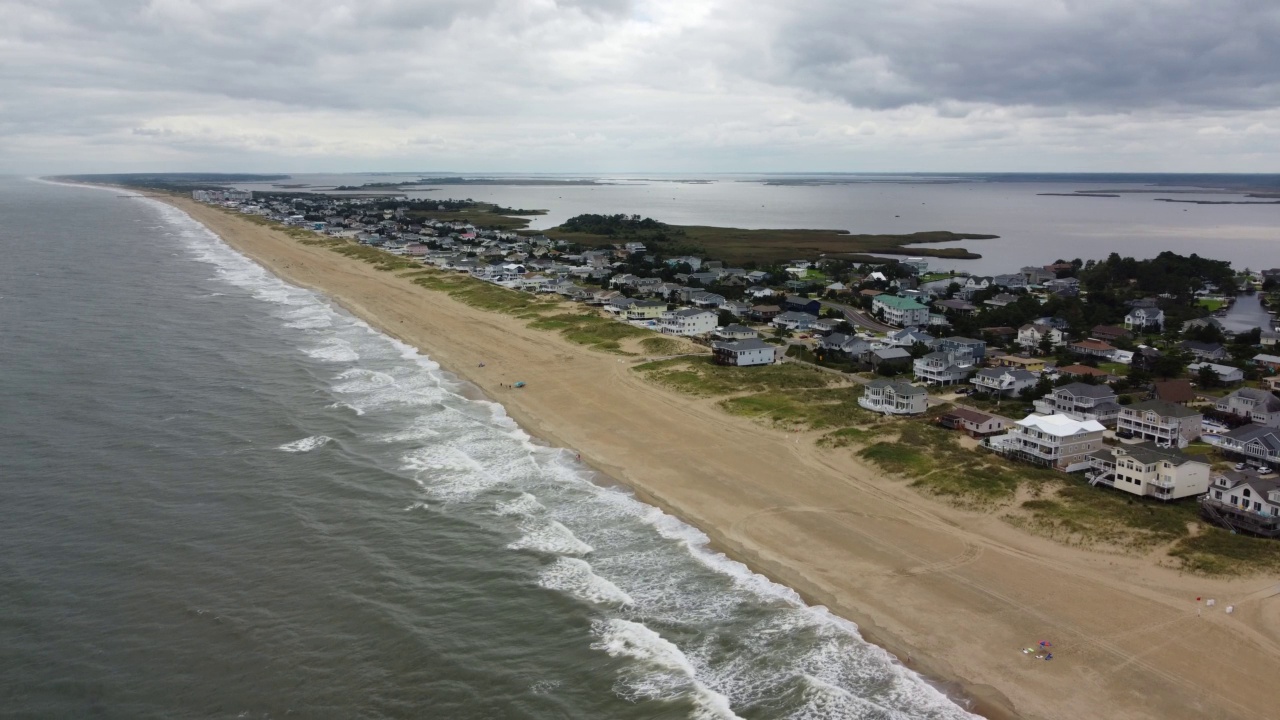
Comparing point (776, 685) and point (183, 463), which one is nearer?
point (776, 685)

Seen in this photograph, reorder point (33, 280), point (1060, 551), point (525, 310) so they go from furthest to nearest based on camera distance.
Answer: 1. point (33, 280)
2. point (525, 310)
3. point (1060, 551)

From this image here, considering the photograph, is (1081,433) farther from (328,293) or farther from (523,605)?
(328,293)

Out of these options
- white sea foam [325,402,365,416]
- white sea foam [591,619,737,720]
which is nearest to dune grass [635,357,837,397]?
white sea foam [325,402,365,416]

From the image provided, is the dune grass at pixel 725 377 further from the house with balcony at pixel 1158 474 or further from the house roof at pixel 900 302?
the house roof at pixel 900 302

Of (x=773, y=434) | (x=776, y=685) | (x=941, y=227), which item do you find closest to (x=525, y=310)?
(x=773, y=434)

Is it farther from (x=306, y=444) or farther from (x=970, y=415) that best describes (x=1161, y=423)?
(x=306, y=444)

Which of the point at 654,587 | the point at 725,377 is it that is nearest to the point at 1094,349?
the point at 725,377

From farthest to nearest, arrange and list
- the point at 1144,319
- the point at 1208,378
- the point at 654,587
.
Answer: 1. the point at 1144,319
2. the point at 1208,378
3. the point at 654,587
